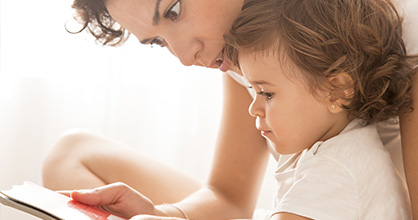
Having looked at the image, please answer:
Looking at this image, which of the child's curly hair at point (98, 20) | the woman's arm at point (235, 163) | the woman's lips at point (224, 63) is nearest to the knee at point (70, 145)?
the woman's arm at point (235, 163)

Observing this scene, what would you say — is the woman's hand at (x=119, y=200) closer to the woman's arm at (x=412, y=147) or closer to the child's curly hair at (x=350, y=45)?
the child's curly hair at (x=350, y=45)

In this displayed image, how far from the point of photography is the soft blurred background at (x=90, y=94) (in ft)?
7.39

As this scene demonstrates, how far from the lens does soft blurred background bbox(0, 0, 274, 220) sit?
2.25m

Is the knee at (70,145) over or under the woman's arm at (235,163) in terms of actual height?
over

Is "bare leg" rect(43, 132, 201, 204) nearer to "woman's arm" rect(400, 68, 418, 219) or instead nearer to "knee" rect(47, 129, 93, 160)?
"knee" rect(47, 129, 93, 160)

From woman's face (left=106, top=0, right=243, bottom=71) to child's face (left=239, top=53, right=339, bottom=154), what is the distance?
0.11 m

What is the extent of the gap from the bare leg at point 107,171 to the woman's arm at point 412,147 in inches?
27.1

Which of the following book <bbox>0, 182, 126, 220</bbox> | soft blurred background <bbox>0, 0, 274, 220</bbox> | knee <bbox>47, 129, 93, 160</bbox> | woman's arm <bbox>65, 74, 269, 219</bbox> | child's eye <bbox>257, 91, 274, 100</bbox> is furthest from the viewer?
soft blurred background <bbox>0, 0, 274, 220</bbox>

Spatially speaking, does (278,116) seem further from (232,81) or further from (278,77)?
(232,81)

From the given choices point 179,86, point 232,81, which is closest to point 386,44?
point 232,81

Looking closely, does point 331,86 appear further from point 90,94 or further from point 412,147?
point 90,94

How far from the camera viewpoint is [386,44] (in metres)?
1.08

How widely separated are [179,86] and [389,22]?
1467 millimetres

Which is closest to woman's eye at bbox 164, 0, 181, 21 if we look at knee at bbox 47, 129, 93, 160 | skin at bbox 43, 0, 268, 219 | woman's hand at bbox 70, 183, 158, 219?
skin at bbox 43, 0, 268, 219
